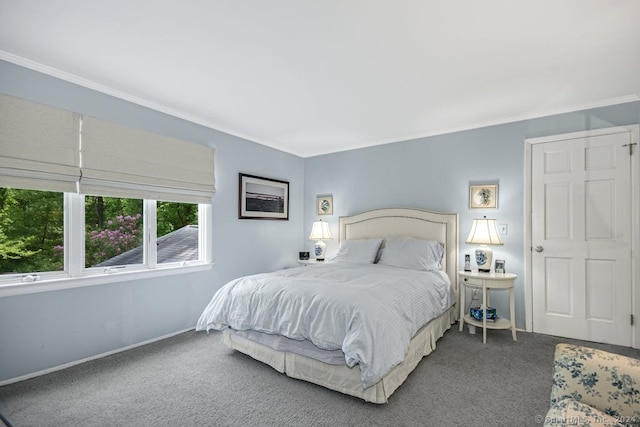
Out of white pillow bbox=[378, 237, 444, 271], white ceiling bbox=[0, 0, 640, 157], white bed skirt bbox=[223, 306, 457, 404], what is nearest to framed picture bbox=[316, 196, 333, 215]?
white pillow bbox=[378, 237, 444, 271]

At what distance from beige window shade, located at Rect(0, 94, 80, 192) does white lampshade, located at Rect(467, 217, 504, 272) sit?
3991 millimetres

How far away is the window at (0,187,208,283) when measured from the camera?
2521 millimetres

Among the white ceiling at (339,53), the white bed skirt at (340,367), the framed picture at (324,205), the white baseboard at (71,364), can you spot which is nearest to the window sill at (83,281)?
the white baseboard at (71,364)

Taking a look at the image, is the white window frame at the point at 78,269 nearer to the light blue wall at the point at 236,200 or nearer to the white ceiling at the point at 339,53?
the light blue wall at the point at 236,200

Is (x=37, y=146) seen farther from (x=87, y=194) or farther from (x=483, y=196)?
(x=483, y=196)

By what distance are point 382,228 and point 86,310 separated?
350cm

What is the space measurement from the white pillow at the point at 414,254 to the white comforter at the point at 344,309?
288 millimetres

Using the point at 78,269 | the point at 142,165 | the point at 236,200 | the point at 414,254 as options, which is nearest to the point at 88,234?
the point at 78,269

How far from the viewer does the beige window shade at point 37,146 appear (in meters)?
2.31

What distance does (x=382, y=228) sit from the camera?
449 centimetres

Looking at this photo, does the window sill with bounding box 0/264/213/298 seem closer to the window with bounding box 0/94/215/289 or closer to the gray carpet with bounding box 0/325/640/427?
the window with bounding box 0/94/215/289

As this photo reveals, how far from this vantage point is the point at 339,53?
2324 millimetres

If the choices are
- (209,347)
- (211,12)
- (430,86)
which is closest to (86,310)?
(209,347)

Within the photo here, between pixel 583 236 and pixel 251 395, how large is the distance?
358 centimetres
